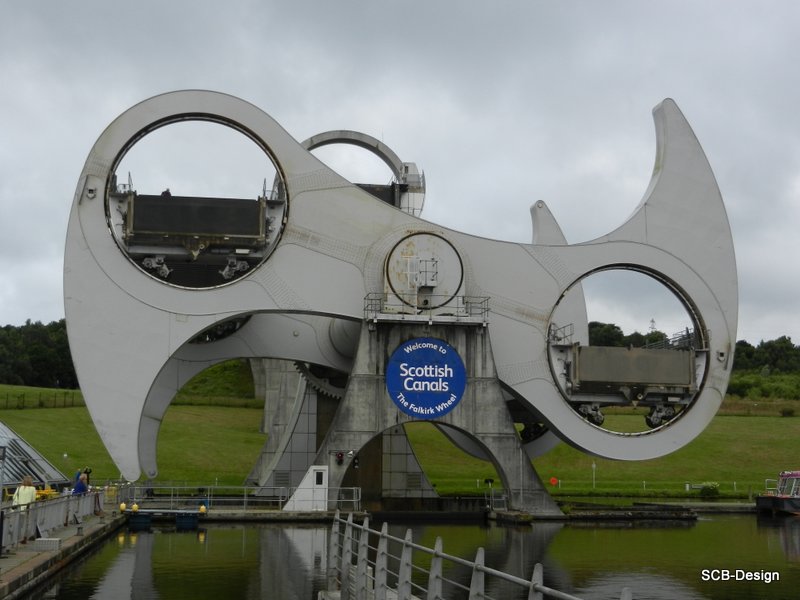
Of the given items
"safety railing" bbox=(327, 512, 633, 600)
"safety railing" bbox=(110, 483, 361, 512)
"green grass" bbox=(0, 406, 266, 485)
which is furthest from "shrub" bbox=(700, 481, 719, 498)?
"safety railing" bbox=(327, 512, 633, 600)

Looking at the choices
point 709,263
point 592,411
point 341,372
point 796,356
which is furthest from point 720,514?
point 796,356

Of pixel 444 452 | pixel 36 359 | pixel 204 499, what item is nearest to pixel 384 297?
pixel 204 499

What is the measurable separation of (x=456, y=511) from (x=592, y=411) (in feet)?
21.6

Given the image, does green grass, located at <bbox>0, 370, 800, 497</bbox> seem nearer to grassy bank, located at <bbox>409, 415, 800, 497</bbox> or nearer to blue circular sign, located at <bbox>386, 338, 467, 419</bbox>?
grassy bank, located at <bbox>409, 415, 800, 497</bbox>

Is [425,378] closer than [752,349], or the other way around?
[425,378]

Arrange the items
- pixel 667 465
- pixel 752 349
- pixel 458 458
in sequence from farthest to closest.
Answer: pixel 752 349 → pixel 458 458 → pixel 667 465

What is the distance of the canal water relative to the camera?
53.5ft

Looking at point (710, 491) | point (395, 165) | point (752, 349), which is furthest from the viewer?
point (752, 349)

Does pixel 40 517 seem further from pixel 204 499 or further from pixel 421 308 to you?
pixel 421 308

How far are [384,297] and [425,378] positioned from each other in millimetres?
3145

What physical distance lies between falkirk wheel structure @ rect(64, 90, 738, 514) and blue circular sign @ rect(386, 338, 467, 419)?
0.16ft

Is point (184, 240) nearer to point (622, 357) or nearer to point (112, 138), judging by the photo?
point (112, 138)

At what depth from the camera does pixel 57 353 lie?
97.6m

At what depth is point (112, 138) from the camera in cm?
3375
